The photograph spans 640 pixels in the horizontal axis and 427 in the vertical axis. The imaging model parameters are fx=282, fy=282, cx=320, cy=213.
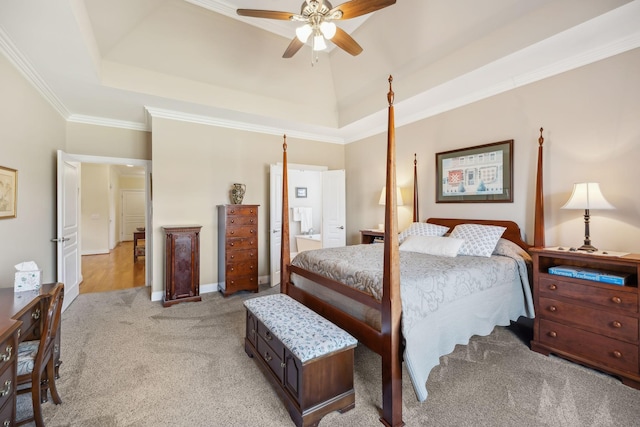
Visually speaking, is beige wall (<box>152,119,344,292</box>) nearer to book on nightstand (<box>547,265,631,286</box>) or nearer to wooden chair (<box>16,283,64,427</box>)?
wooden chair (<box>16,283,64,427</box>)

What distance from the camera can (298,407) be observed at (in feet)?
5.60

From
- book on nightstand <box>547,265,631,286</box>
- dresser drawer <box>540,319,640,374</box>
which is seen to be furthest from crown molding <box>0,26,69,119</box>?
dresser drawer <box>540,319,640,374</box>

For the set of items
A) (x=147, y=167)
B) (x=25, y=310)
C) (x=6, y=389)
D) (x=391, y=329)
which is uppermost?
(x=147, y=167)

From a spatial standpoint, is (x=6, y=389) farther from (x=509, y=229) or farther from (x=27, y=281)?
(x=509, y=229)

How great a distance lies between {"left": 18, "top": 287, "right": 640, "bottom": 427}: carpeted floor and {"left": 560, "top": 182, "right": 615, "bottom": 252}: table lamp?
1.09 metres

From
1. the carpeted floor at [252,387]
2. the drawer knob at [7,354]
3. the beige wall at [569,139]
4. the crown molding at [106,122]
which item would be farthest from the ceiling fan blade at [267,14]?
the crown molding at [106,122]

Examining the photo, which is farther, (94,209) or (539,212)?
(94,209)

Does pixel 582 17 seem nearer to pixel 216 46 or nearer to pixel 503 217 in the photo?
pixel 503 217

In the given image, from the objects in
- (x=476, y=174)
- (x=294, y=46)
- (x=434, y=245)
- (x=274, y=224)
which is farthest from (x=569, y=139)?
(x=274, y=224)

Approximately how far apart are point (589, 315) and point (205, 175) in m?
4.73

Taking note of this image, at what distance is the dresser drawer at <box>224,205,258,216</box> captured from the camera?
414 cm

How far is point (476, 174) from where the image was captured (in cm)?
354

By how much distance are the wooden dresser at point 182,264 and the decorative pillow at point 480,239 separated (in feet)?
11.2

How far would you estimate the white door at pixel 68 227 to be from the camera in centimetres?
354
